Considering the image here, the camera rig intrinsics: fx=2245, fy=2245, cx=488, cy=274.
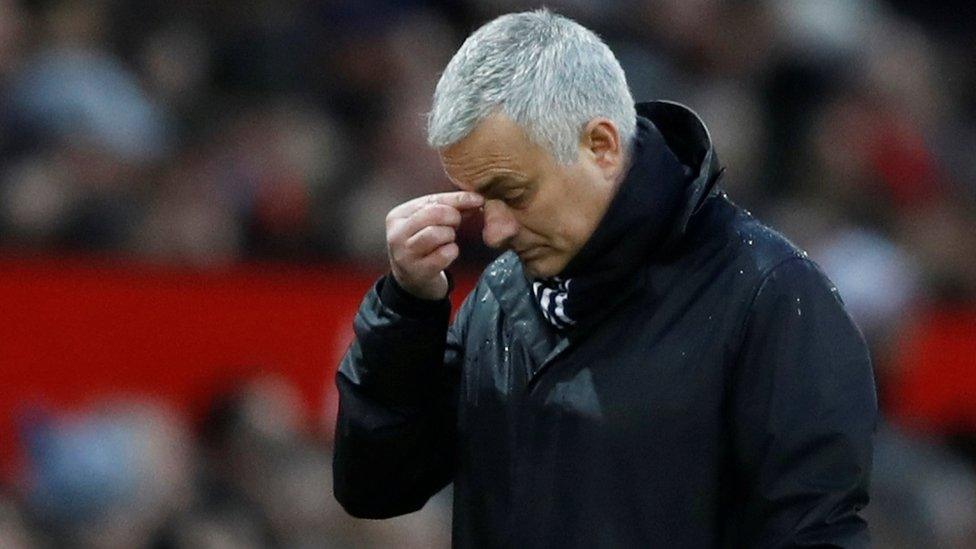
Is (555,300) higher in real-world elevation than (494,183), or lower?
lower

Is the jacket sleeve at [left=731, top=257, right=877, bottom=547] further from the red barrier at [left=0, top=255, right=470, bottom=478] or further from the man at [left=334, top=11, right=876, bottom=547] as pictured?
the red barrier at [left=0, top=255, right=470, bottom=478]

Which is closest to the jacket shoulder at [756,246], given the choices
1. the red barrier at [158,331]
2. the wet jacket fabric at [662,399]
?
the wet jacket fabric at [662,399]

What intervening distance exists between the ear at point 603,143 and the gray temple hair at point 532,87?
1 cm

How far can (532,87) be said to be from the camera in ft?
9.73

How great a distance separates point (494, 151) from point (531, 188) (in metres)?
0.08

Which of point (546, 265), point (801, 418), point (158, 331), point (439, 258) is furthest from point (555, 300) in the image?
point (158, 331)

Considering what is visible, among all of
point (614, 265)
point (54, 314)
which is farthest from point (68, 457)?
point (614, 265)

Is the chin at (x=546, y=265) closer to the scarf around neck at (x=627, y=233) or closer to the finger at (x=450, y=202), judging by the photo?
Answer: the scarf around neck at (x=627, y=233)

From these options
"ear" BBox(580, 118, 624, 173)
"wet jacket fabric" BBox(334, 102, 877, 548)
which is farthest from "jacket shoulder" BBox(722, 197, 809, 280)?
"ear" BBox(580, 118, 624, 173)

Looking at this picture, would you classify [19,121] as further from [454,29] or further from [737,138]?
[737,138]

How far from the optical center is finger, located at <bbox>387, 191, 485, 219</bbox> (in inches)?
119

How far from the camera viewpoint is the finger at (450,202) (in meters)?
3.03

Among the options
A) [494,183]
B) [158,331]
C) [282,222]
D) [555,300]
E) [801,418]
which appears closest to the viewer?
[801,418]

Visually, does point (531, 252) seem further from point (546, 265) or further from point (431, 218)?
point (431, 218)
